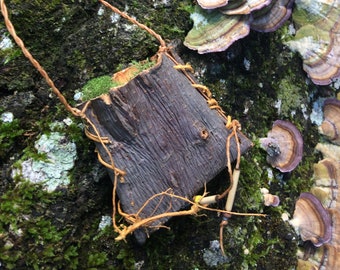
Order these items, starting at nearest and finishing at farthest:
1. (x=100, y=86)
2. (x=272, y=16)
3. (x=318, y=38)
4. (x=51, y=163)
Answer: (x=100, y=86) → (x=51, y=163) → (x=272, y=16) → (x=318, y=38)

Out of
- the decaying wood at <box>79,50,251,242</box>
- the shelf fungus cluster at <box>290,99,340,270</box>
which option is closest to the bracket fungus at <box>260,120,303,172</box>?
the shelf fungus cluster at <box>290,99,340,270</box>

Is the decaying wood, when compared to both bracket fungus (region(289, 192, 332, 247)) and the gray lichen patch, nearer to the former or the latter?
the gray lichen patch

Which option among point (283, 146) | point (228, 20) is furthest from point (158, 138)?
point (283, 146)

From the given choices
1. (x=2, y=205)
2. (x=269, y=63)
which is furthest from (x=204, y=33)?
(x=2, y=205)

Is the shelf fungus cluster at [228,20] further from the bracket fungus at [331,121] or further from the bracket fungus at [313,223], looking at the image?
the bracket fungus at [313,223]

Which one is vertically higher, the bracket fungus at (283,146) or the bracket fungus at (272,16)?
the bracket fungus at (272,16)

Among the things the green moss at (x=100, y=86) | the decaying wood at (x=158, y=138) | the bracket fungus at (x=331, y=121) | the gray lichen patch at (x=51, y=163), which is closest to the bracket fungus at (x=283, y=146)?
the bracket fungus at (x=331, y=121)

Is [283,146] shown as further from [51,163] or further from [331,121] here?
[51,163]
